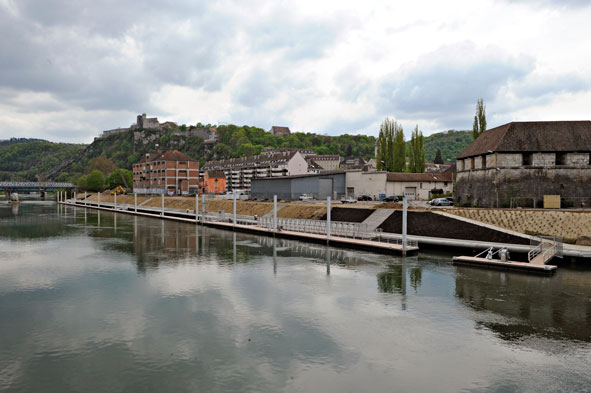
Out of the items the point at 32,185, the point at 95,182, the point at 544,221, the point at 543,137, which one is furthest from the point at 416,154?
the point at 32,185

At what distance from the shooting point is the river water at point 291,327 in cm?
1348

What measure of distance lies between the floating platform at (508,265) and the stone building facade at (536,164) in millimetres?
18348

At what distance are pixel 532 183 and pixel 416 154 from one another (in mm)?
43909

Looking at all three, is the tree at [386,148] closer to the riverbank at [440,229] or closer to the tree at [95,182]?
the riverbank at [440,229]

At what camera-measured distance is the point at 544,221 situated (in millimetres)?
37031

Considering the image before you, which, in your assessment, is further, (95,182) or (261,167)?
(95,182)

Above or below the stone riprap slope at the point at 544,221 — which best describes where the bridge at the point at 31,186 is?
above

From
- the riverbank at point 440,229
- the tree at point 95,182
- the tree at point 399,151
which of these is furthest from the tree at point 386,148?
the tree at point 95,182

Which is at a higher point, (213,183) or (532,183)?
(213,183)

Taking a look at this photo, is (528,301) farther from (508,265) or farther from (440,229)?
(440,229)

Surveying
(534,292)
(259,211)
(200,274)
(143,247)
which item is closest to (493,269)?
(534,292)

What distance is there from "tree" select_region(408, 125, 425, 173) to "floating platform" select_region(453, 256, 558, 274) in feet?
190

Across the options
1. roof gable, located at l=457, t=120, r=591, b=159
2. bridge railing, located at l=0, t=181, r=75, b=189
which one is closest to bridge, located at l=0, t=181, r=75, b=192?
bridge railing, located at l=0, t=181, r=75, b=189

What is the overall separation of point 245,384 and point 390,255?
24760 mm
